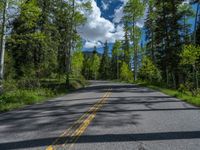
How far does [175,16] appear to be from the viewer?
112 feet

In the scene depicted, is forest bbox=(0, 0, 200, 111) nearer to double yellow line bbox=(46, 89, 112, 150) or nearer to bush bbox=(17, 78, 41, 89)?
bush bbox=(17, 78, 41, 89)

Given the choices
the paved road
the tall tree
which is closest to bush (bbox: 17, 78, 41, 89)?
the paved road

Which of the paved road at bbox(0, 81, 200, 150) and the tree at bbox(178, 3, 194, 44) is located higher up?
the tree at bbox(178, 3, 194, 44)

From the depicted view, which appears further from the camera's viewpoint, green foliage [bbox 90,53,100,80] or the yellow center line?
green foliage [bbox 90,53,100,80]

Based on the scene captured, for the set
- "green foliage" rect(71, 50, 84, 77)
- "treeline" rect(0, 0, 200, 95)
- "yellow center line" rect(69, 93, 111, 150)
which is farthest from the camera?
"green foliage" rect(71, 50, 84, 77)

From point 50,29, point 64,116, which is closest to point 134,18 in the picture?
point 50,29

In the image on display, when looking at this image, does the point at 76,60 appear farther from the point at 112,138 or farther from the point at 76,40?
the point at 112,138

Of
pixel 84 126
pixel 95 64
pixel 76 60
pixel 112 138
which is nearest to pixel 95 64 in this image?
pixel 95 64

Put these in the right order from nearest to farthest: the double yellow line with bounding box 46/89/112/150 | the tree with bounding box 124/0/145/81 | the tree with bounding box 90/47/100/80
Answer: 1. the double yellow line with bounding box 46/89/112/150
2. the tree with bounding box 124/0/145/81
3. the tree with bounding box 90/47/100/80

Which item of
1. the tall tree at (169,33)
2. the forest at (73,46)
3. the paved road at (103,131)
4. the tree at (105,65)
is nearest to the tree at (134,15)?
the forest at (73,46)

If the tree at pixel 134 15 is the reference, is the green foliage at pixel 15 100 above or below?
below

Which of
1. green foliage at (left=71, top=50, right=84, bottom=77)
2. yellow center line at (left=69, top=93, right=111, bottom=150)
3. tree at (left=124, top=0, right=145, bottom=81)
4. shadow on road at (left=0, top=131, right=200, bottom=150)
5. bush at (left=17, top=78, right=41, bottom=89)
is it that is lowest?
shadow on road at (left=0, top=131, right=200, bottom=150)

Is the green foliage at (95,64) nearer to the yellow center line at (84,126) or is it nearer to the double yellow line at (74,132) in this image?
the yellow center line at (84,126)

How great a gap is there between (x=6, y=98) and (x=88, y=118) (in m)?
7.69
